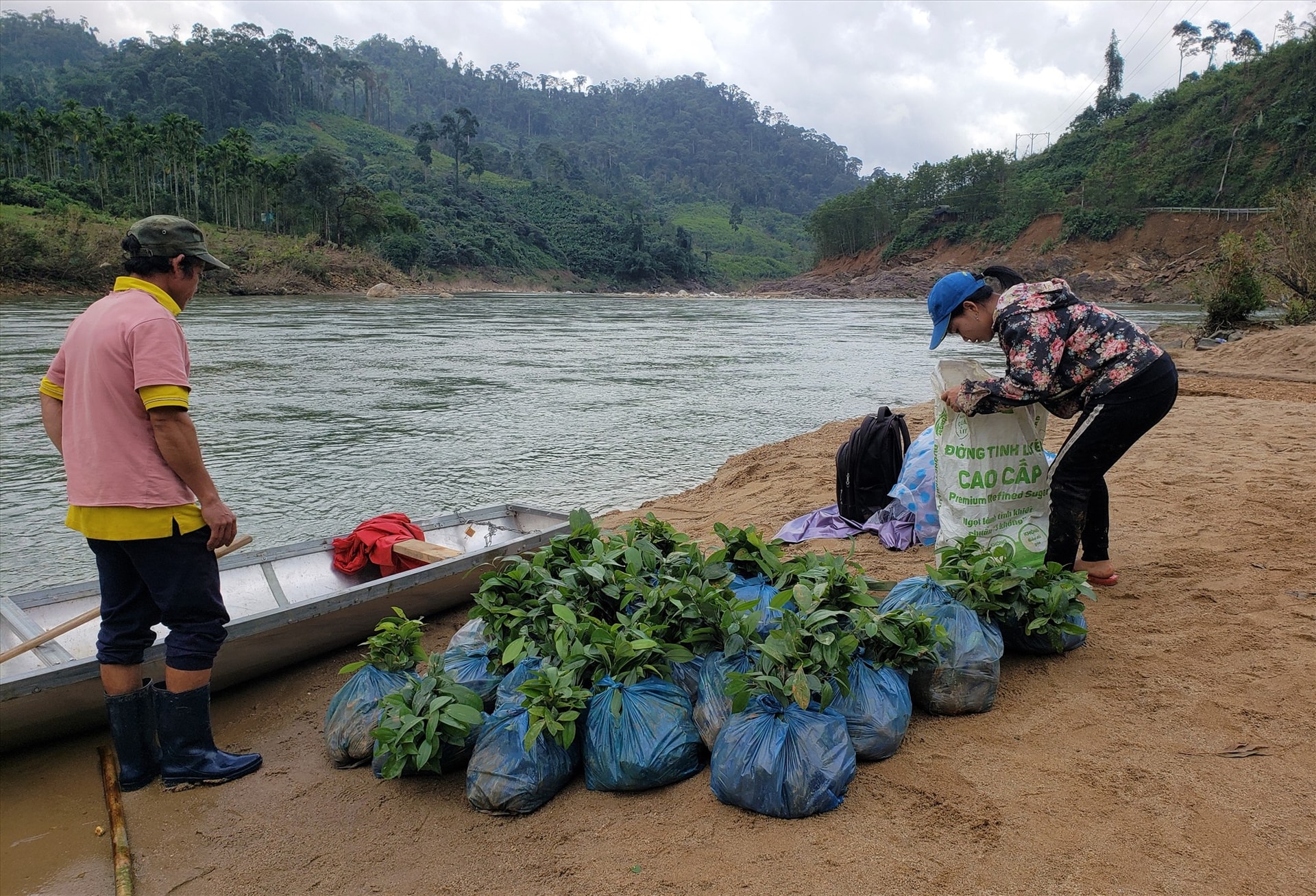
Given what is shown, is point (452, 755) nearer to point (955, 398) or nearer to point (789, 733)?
point (789, 733)

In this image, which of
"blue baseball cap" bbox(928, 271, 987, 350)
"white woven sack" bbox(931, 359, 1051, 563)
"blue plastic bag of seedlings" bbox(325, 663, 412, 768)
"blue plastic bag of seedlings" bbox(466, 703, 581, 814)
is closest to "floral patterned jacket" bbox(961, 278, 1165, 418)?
"blue baseball cap" bbox(928, 271, 987, 350)

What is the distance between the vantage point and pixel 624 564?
11.0 feet

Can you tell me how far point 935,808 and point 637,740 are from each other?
2.99 feet

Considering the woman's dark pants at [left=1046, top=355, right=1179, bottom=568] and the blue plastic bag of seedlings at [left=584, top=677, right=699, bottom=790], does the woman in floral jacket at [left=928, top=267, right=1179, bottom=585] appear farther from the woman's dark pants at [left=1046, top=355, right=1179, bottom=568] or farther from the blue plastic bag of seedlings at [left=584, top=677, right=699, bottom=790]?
the blue plastic bag of seedlings at [left=584, top=677, right=699, bottom=790]

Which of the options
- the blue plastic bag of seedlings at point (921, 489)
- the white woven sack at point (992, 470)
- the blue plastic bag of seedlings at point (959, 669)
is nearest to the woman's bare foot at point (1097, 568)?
the white woven sack at point (992, 470)

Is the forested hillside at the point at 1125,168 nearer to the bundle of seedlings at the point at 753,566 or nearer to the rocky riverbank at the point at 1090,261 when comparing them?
the rocky riverbank at the point at 1090,261

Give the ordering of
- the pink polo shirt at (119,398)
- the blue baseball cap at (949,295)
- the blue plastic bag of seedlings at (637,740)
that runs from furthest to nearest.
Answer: the blue baseball cap at (949,295) → the pink polo shirt at (119,398) → the blue plastic bag of seedlings at (637,740)

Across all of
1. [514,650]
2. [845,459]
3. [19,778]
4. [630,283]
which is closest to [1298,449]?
[845,459]

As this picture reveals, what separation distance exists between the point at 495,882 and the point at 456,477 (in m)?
6.66

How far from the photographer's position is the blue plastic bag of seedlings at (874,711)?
2643 millimetres

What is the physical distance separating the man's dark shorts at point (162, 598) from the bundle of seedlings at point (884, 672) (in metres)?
2.28

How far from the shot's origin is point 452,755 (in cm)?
289

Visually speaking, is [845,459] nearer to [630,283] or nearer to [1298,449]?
[1298,449]

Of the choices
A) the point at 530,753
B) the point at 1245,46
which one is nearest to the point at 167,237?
the point at 530,753
